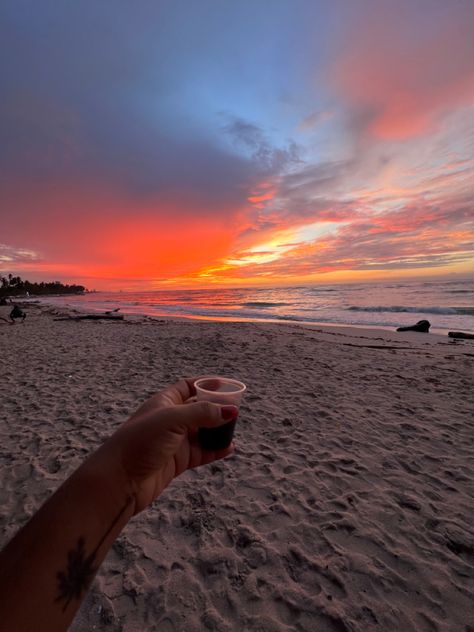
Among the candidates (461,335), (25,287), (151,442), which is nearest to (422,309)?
(461,335)

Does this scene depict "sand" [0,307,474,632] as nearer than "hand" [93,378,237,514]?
No

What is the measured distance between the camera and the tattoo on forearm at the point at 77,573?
1.15m

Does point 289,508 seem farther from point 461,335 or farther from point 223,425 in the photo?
point 461,335

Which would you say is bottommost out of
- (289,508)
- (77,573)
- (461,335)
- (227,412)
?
(289,508)

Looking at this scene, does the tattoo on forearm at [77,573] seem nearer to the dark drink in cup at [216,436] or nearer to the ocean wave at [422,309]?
the dark drink in cup at [216,436]

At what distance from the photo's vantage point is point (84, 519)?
1251mm

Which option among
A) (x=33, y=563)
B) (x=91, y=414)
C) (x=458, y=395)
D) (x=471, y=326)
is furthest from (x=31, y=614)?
(x=471, y=326)

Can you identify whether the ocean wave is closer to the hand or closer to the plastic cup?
the plastic cup

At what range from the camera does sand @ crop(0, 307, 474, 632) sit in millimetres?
2258

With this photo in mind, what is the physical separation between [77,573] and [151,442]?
55cm

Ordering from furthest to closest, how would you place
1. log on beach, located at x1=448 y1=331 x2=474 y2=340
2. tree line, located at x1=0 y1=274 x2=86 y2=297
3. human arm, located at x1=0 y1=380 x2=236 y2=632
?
tree line, located at x1=0 y1=274 x2=86 y2=297
log on beach, located at x1=448 y1=331 x2=474 y2=340
human arm, located at x1=0 y1=380 x2=236 y2=632

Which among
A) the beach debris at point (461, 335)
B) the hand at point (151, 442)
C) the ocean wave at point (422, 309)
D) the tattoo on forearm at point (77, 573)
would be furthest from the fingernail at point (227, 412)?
the ocean wave at point (422, 309)

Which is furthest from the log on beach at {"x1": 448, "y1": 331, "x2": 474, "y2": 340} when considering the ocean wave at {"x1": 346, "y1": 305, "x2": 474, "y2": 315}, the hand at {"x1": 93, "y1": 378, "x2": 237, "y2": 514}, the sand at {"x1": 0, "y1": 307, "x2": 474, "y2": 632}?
the hand at {"x1": 93, "y1": 378, "x2": 237, "y2": 514}

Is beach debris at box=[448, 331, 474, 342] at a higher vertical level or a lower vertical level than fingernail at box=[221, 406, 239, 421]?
lower
